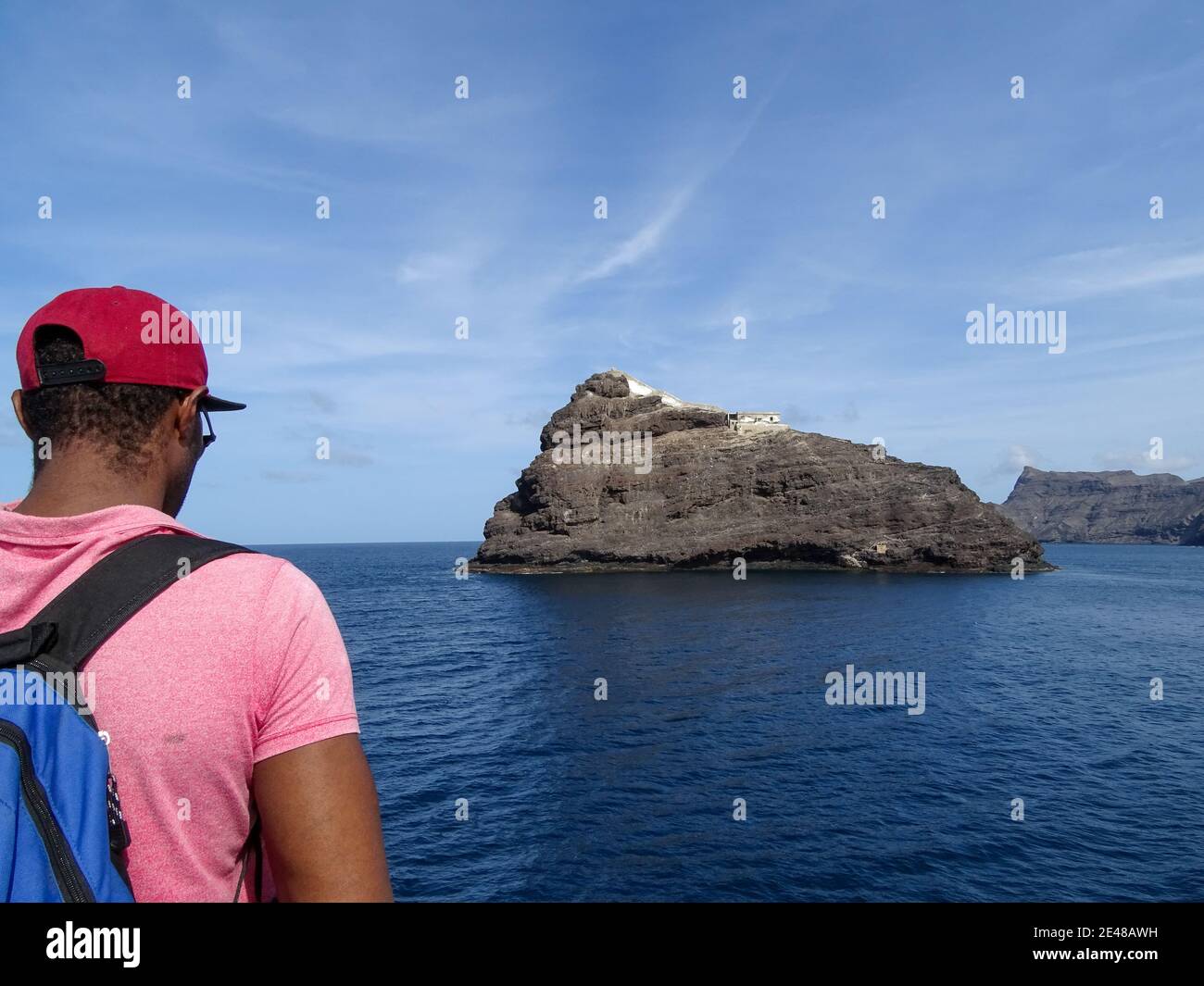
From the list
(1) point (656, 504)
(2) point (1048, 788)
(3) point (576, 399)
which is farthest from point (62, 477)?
(3) point (576, 399)

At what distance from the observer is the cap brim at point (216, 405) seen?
6.55ft

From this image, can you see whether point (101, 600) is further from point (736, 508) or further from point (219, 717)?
point (736, 508)

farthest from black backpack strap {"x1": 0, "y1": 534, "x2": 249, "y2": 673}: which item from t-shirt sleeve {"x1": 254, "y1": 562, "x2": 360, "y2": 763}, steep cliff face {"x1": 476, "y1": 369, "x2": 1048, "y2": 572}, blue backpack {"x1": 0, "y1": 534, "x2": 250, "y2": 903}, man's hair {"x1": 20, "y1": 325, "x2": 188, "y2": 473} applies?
steep cliff face {"x1": 476, "y1": 369, "x2": 1048, "y2": 572}

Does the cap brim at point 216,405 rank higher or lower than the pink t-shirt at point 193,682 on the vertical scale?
higher

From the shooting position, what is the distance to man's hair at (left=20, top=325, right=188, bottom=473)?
70.3 inches

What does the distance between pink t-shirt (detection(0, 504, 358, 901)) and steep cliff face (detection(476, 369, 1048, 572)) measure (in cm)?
9975

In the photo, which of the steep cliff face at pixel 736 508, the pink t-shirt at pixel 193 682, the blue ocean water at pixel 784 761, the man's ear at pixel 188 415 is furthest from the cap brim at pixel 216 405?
the steep cliff face at pixel 736 508

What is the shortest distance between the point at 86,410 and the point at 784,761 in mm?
26789

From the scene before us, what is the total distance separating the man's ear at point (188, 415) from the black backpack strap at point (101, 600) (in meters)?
0.47

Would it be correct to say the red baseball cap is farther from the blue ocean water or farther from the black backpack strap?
the blue ocean water

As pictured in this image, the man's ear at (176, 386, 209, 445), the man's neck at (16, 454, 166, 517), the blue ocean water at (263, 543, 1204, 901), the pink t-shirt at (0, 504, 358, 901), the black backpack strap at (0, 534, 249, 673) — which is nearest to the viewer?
the black backpack strap at (0, 534, 249, 673)

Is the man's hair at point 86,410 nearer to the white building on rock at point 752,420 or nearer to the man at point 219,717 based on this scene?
the man at point 219,717

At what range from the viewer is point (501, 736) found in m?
29.4

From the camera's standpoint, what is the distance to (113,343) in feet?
5.77
